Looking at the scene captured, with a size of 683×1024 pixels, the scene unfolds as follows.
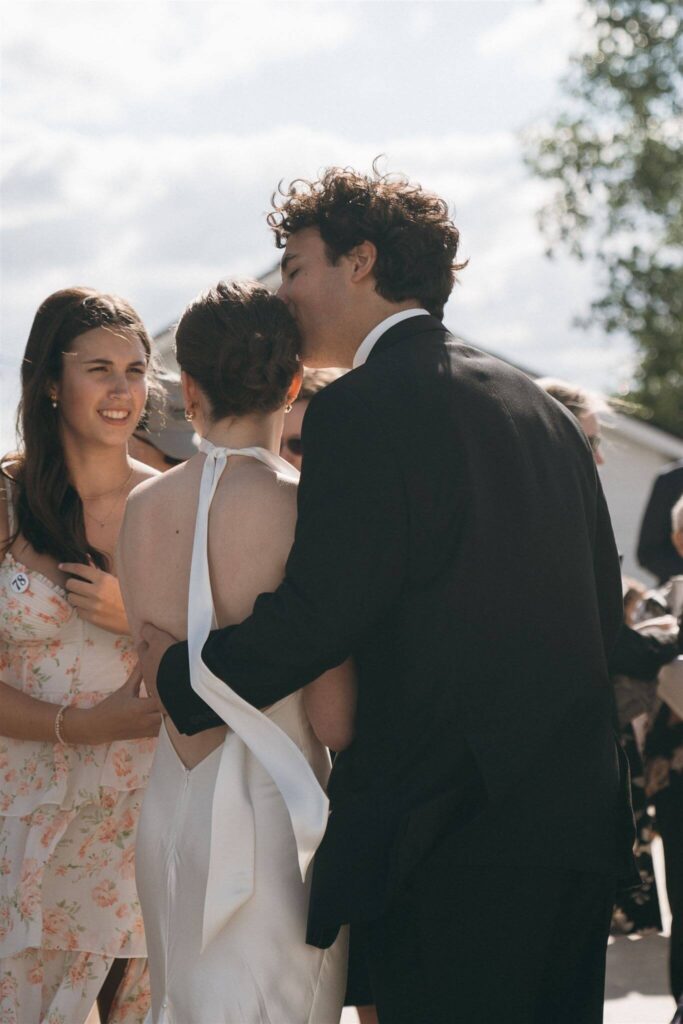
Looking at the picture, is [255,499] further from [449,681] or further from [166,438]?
[166,438]

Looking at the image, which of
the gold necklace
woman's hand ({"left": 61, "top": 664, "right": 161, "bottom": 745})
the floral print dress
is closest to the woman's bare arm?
woman's hand ({"left": 61, "top": 664, "right": 161, "bottom": 745})

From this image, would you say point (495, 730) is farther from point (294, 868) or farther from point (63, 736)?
point (63, 736)

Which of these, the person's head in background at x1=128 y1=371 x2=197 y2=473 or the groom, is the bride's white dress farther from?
the person's head in background at x1=128 y1=371 x2=197 y2=473

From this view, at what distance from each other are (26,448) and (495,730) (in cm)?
183

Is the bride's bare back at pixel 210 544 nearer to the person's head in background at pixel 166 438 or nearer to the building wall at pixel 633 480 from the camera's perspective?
the person's head in background at pixel 166 438

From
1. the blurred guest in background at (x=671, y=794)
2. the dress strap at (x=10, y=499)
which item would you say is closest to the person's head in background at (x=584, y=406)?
the blurred guest in background at (x=671, y=794)

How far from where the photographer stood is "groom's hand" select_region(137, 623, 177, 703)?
2748 millimetres

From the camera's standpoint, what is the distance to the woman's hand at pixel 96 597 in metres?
3.49

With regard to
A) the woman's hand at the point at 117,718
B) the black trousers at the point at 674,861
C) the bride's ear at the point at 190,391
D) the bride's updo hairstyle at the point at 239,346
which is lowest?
the black trousers at the point at 674,861

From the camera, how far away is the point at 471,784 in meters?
2.49

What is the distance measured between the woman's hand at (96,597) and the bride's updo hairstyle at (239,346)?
0.91 meters

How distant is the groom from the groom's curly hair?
19cm

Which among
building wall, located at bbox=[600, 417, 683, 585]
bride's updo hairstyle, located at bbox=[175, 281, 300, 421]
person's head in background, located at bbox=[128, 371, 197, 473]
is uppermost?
bride's updo hairstyle, located at bbox=[175, 281, 300, 421]

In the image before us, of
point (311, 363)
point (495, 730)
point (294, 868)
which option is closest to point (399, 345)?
point (311, 363)
